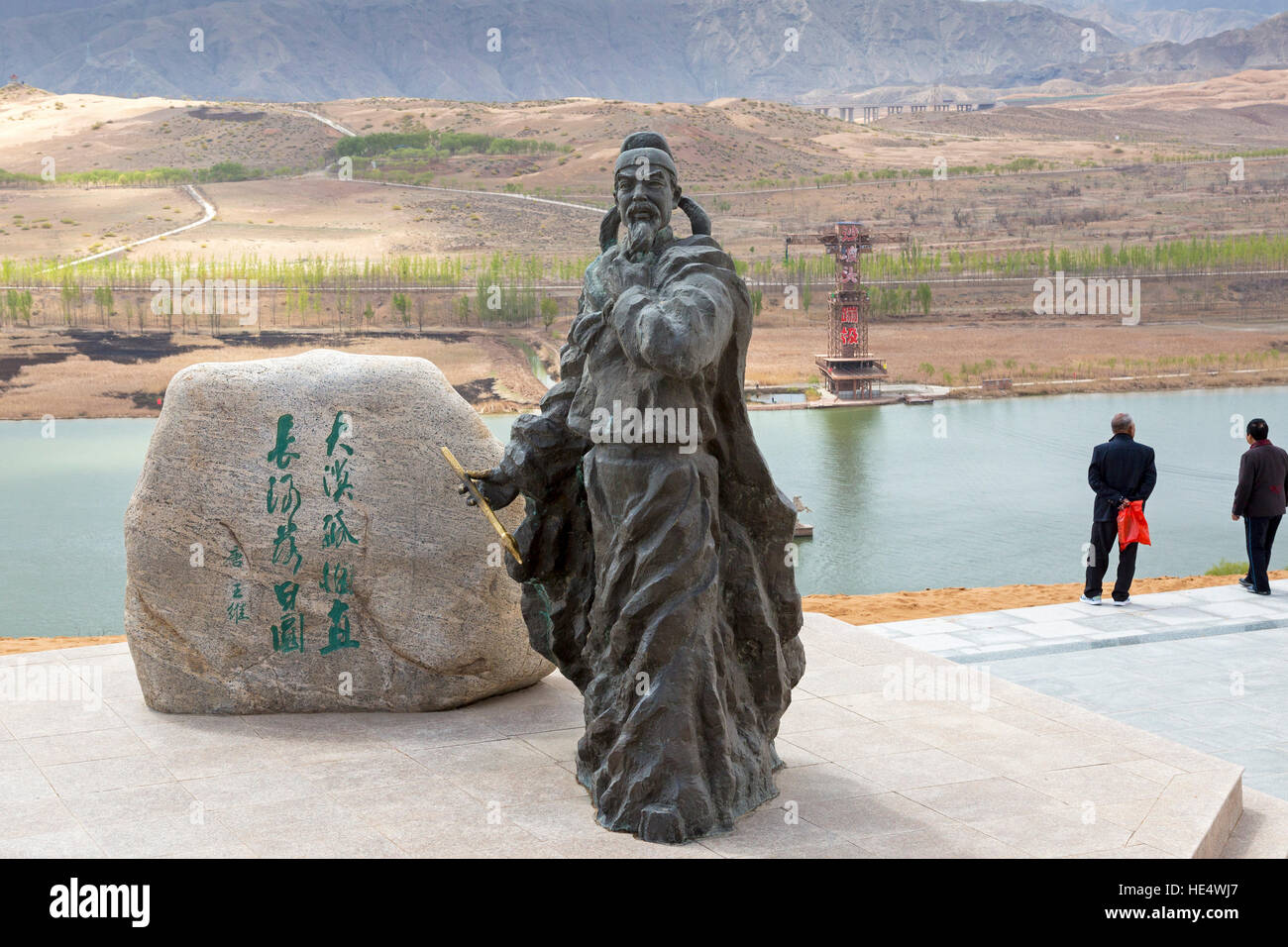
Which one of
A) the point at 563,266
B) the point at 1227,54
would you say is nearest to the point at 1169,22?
the point at 1227,54

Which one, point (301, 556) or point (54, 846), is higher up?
point (301, 556)

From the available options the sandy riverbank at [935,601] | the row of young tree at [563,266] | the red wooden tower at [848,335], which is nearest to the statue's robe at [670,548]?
the sandy riverbank at [935,601]

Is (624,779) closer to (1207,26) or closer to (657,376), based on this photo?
(657,376)

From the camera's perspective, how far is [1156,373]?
108 ft

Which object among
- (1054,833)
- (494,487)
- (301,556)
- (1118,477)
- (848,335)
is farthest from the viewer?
(848,335)

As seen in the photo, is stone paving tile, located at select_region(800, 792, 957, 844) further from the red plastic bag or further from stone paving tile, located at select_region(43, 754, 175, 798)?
the red plastic bag

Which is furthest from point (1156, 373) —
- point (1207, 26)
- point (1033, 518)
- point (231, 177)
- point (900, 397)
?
point (1207, 26)

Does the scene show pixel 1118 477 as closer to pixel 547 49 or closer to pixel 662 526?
pixel 662 526

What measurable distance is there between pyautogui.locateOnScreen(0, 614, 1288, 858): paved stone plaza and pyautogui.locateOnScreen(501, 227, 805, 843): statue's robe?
241 mm

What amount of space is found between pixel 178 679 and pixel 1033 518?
15.7 metres

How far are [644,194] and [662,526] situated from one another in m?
1.23

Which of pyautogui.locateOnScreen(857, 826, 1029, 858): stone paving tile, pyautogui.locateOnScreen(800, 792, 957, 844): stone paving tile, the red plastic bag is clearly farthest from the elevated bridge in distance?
pyautogui.locateOnScreen(857, 826, 1029, 858): stone paving tile

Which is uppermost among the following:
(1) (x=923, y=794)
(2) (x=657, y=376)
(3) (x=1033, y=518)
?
(2) (x=657, y=376)

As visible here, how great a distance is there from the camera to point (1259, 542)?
371 inches
